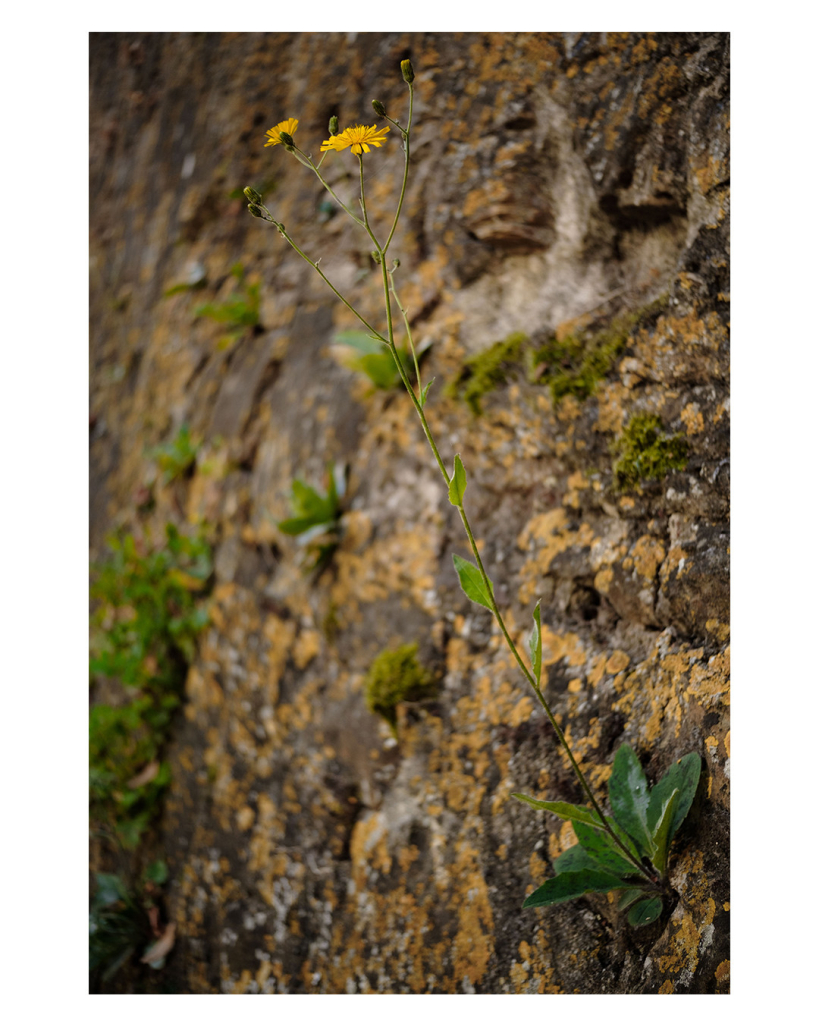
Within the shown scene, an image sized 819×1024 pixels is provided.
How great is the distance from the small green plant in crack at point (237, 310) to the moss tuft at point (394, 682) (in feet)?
3.46

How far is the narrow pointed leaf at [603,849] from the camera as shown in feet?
2.99

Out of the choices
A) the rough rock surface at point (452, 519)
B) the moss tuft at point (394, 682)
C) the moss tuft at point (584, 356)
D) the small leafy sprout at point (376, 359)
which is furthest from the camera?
the small leafy sprout at point (376, 359)

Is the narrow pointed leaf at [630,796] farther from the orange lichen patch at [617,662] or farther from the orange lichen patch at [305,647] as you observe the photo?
the orange lichen patch at [305,647]

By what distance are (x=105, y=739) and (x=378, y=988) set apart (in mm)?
956

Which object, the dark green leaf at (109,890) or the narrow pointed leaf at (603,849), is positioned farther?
the dark green leaf at (109,890)

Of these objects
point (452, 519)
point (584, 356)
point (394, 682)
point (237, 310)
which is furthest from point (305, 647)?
point (237, 310)

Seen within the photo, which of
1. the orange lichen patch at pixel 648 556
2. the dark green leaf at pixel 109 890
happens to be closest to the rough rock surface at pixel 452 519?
the orange lichen patch at pixel 648 556

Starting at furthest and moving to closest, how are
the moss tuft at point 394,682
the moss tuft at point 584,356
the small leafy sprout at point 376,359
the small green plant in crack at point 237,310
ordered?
the small green plant in crack at point 237,310 → the small leafy sprout at point 376,359 → the moss tuft at point 394,682 → the moss tuft at point 584,356

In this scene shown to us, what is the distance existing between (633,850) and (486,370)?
2.91 ft

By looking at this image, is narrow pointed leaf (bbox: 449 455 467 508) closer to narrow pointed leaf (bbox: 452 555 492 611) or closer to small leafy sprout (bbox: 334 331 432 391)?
narrow pointed leaf (bbox: 452 555 492 611)

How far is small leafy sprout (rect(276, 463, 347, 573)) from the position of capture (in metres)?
1.48

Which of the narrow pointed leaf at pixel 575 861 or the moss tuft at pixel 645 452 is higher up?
the moss tuft at pixel 645 452

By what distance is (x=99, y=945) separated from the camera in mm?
1354

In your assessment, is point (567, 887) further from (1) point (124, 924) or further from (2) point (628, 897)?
(1) point (124, 924)
